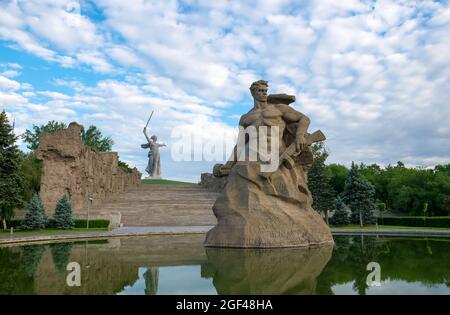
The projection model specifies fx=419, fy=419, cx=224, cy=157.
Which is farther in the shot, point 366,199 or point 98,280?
point 366,199

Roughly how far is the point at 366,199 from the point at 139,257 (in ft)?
72.5

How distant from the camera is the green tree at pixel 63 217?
24.1 m

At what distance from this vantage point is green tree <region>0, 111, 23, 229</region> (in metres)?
21.6

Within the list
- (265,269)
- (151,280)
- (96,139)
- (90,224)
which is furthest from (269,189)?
(96,139)

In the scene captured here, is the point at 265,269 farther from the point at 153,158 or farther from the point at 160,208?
the point at 153,158

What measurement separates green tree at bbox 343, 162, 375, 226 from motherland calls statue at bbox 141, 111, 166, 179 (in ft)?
88.6

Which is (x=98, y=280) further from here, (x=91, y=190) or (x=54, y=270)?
(x=91, y=190)

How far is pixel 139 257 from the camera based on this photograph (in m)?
10.1

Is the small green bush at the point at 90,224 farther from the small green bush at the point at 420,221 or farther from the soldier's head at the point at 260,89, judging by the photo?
the small green bush at the point at 420,221

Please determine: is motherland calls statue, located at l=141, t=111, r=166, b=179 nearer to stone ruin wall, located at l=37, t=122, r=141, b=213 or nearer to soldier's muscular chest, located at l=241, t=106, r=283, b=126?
stone ruin wall, located at l=37, t=122, r=141, b=213

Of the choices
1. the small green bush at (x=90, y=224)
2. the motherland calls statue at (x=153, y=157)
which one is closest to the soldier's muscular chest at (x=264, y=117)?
the small green bush at (x=90, y=224)

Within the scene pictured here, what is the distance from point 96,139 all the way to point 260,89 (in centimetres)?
5980

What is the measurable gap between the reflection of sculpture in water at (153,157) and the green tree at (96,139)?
18364mm
